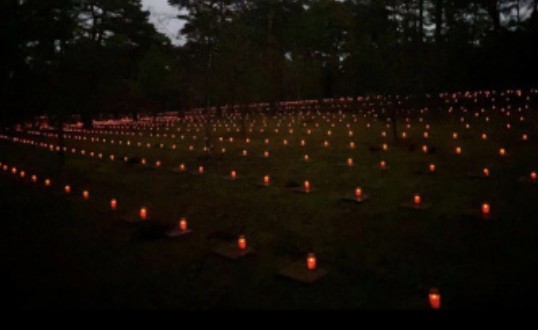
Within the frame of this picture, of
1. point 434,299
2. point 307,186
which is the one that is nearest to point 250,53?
point 307,186

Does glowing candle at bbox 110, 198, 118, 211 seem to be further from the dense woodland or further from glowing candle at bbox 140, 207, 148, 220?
the dense woodland

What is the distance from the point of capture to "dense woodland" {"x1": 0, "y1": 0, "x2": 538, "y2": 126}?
1383cm

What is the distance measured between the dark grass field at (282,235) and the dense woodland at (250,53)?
371 cm

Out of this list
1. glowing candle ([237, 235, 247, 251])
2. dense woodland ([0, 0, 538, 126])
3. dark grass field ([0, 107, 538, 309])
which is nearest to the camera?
dark grass field ([0, 107, 538, 309])

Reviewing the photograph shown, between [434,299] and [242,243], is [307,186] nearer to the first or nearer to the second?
[242,243]

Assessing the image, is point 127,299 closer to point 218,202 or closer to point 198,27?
point 218,202

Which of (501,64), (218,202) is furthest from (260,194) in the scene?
(501,64)

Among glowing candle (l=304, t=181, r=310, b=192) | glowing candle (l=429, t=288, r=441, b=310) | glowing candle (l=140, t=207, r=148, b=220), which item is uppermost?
glowing candle (l=304, t=181, r=310, b=192)

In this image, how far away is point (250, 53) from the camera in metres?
21.2

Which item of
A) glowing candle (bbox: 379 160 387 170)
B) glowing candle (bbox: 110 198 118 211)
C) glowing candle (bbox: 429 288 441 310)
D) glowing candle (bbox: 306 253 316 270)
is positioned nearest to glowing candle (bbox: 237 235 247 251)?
glowing candle (bbox: 306 253 316 270)

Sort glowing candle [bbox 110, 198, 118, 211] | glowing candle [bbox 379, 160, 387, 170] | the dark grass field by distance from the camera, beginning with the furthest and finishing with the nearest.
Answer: glowing candle [bbox 379, 160, 387, 170]
glowing candle [bbox 110, 198, 118, 211]
the dark grass field

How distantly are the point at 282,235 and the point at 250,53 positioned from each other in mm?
15425

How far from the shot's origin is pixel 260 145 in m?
18.0

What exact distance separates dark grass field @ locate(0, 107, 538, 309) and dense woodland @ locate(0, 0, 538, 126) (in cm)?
371
